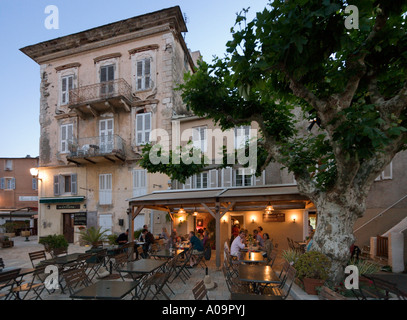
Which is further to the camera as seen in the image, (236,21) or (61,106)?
(61,106)

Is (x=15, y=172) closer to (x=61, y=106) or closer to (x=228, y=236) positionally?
(x=61, y=106)

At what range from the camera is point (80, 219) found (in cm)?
1709

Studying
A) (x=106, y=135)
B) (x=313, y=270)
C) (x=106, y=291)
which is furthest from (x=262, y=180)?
(x=106, y=291)

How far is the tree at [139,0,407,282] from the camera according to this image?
14.8ft

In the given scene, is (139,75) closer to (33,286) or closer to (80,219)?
(80,219)

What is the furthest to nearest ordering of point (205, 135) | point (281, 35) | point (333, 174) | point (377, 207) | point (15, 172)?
point (15, 172) → point (205, 135) → point (377, 207) → point (333, 174) → point (281, 35)

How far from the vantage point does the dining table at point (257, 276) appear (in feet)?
15.8

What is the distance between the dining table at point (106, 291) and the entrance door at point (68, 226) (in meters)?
14.9

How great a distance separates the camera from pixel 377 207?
11062 millimetres

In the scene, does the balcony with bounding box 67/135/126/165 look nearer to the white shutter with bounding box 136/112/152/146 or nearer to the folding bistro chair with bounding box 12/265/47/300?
the white shutter with bounding box 136/112/152/146

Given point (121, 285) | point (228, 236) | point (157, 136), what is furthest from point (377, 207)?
point (157, 136)

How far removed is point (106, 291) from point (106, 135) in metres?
13.7

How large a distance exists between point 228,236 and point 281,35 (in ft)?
39.0
